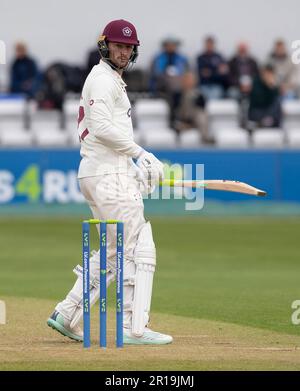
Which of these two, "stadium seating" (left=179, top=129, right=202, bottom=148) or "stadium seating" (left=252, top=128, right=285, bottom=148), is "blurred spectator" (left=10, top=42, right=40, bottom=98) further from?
"stadium seating" (left=252, top=128, right=285, bottom=148)

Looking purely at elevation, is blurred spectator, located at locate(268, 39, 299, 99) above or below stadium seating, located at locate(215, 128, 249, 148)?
above

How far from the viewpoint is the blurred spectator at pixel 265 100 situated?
66.5 feet

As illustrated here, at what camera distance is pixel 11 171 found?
739 inches

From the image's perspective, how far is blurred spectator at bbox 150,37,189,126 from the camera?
2050 centimetres

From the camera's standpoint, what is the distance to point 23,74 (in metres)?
20.6

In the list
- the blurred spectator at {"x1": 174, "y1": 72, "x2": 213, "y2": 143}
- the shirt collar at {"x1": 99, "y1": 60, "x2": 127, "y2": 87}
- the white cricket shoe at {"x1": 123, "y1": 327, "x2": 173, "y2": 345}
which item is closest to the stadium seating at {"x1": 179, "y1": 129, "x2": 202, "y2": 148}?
the blurred spectator at {"x1": 174, "y1": 72, "x2": 213, "y2": 143}

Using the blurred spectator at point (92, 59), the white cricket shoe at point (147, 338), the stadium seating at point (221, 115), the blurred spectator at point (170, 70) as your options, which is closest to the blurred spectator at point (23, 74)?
the blurred spectator at point (92, 59)

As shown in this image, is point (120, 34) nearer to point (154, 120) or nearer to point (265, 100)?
point (154, 120)

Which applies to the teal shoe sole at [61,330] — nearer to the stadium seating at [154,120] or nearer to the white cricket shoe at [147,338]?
the white cricket shoe at [147,338]

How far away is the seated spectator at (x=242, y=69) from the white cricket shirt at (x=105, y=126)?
1322 centimetres

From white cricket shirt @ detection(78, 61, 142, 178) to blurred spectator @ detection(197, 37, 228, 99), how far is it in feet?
43.0
